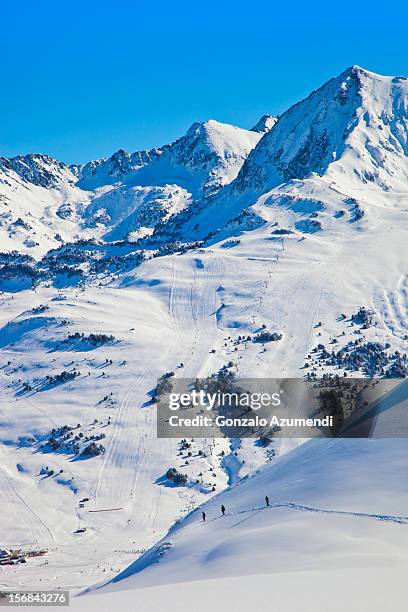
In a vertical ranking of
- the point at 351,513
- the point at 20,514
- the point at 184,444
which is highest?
the point at 184,444

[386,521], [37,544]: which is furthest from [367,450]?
[37,544]

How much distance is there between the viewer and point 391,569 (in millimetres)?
24625

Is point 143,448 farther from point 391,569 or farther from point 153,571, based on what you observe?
point 391,569

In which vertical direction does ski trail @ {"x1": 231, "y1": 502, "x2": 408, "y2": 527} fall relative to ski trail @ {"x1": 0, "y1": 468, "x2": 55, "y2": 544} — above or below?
below

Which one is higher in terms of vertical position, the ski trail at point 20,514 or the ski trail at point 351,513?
the ski trail at point 20,514

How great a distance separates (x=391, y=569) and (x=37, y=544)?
66.8m

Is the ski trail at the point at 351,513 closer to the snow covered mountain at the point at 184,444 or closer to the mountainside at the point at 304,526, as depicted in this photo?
the mountainside at the point at 304,526

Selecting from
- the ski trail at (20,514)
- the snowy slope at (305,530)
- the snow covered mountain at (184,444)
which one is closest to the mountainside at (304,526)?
the snowy slope at (305,530)

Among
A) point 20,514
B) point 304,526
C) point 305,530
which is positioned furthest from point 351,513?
point 20,514

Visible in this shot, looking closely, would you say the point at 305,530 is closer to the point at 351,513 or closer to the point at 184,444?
the point at 351,513

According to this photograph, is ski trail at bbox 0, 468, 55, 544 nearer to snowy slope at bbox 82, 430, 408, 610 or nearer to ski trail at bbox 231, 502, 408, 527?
snowy slope at bbox 82, 430, 408, 610

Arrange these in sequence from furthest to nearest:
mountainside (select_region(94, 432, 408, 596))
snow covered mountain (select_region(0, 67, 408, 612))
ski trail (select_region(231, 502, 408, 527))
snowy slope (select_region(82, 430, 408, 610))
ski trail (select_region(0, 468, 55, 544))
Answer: ski trail (select_region(0, 468, 55, 544)), snow covered mountain (select_region(0, 67, 408, 612)), ski trail (select_region(231, 502, 408, 527)), mountainside (select_region(94, 432, 408, 596)), snowy slope (select_region(82, 430, 408, 610))

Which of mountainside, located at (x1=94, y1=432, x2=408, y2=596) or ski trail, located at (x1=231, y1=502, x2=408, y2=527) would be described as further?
ski trail, located at (x1=231, y1=502, x2=408, y2=527)

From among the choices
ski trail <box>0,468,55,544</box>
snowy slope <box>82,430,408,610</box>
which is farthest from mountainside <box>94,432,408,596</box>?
ski trail <box>0,468,55,544</box>
